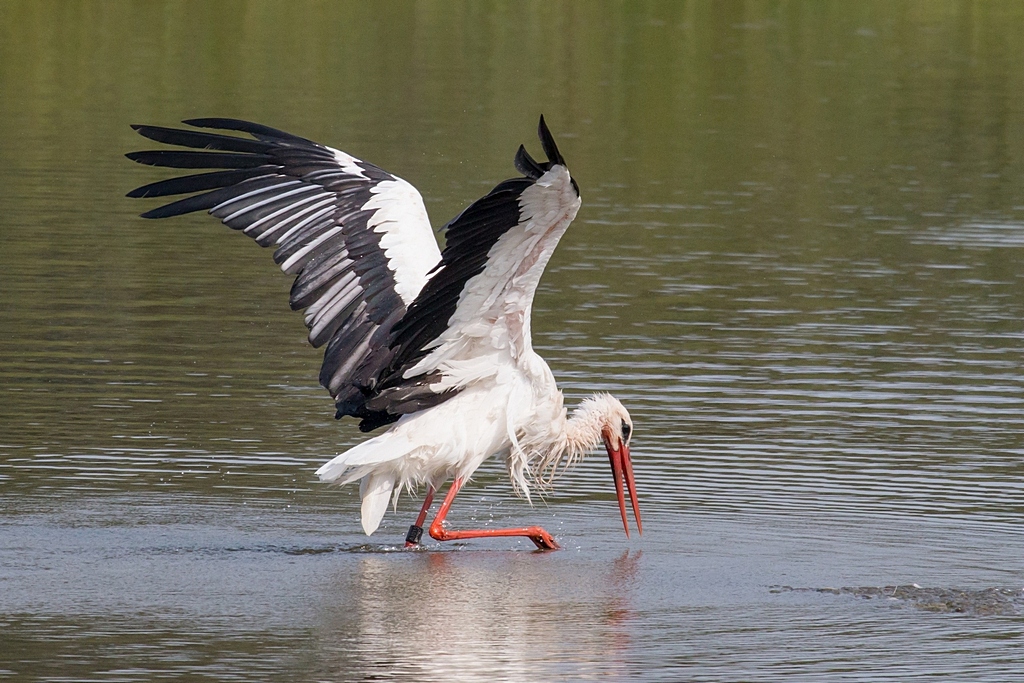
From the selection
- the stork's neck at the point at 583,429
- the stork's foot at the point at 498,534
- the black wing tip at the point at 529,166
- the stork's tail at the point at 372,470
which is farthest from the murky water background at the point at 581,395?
the black wing tip at the point at 529,166

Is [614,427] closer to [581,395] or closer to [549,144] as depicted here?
[581,395]

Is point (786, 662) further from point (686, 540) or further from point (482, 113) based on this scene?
point (482, 113)

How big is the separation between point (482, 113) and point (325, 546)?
17.9 metres

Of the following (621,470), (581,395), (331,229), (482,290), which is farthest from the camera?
(581,395)

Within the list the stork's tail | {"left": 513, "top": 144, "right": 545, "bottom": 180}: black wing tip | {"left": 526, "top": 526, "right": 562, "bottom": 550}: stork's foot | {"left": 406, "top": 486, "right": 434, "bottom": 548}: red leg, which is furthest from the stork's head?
{"left": 513, "top": 144, "right": 545, "bottom": 180}: black wing tip

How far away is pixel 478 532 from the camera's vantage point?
9492 mm

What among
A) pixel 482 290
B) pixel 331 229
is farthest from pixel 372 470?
pixel 331 229

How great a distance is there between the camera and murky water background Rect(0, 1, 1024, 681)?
7.74 meters

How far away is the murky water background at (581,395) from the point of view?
7742 millimetres

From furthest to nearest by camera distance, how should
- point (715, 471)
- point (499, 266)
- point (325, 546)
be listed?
point (715, 471) → point (325, 546) → point (499, 266)

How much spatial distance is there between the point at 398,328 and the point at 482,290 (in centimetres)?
57

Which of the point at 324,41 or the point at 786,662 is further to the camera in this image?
the point at 324,41

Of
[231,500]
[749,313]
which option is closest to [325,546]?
[231,500]

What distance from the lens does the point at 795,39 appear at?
3850 centimetres
